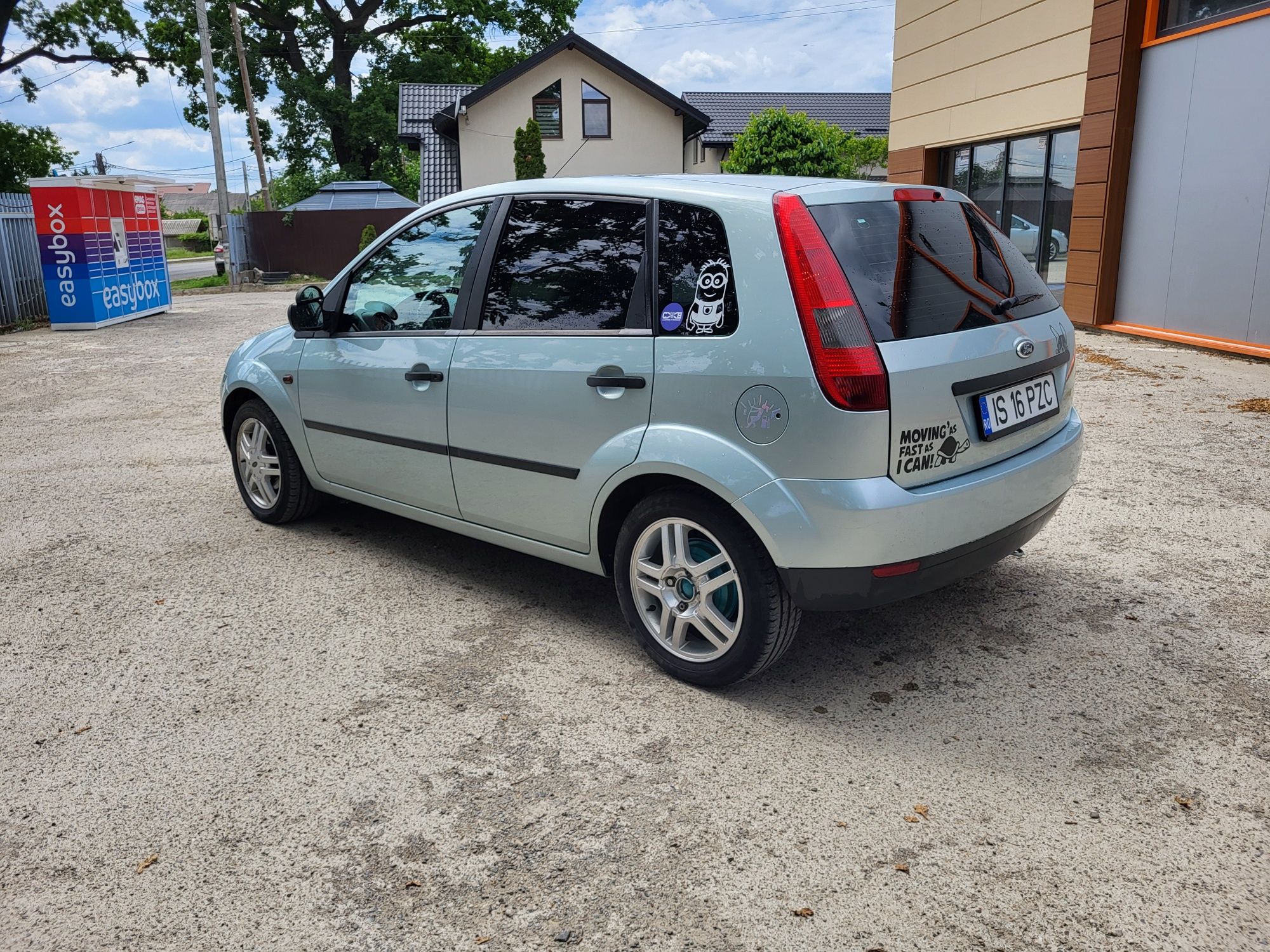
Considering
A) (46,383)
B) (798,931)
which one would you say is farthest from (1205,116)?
(46,383)

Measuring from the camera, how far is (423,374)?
161 inches

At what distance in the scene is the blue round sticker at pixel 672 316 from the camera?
328cm

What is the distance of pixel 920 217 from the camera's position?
133 inches

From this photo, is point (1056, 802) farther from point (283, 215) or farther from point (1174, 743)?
point (283, 215)

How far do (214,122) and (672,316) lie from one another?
25519 millimetres

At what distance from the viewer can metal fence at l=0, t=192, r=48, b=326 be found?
16156 millimetres

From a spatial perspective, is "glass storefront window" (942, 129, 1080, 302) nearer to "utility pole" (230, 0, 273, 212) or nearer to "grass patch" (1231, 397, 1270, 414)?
"grass patch" (1231, 397, 1270, 414)

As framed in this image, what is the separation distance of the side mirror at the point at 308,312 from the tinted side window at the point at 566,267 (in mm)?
1221

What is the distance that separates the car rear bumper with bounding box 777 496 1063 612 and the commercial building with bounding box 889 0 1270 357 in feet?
28.2

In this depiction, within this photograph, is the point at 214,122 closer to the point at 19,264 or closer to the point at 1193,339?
the point at 19,264

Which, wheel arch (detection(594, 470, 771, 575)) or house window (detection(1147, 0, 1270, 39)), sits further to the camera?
house window (detection(1147, 0, 1270, 39))

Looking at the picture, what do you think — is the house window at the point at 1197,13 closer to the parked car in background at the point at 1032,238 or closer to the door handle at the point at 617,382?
the parked car in background at the point at 1032,238

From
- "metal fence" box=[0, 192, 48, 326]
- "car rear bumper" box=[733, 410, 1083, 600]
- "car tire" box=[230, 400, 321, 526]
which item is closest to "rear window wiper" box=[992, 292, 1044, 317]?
"car rear bumper" box=[733, 410, 1083, 600]

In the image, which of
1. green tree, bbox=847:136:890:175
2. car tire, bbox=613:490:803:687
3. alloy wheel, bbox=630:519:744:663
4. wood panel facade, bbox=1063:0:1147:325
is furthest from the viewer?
green tree, bbox=847:136:890:175
